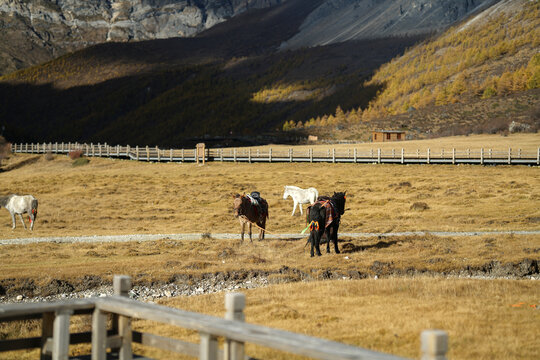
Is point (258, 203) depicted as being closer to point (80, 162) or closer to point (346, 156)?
point (346, 156)

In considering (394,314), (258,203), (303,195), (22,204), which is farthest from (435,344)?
(22,204)

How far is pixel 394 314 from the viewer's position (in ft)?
45.0

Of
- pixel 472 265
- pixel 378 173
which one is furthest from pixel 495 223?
pixel 378 173

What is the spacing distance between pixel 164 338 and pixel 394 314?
7.45 m

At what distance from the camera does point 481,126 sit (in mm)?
108250

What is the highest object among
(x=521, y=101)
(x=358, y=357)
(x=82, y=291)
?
(x=521, y=101)

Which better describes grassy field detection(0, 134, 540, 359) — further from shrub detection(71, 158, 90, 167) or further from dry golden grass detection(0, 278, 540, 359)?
shrub detection(71, 158, 90, 167)

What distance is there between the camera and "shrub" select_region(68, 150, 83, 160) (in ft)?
297

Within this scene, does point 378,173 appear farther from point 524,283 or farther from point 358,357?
point 358,357

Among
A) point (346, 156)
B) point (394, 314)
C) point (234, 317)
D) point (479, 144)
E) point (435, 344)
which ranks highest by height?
point (479, 144)

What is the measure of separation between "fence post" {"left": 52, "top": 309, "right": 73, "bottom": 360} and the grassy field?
3.83 metres

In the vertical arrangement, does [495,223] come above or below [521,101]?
below

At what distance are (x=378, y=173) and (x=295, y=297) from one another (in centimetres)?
4358

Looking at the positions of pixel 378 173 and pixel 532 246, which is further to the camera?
pixel 378 173
